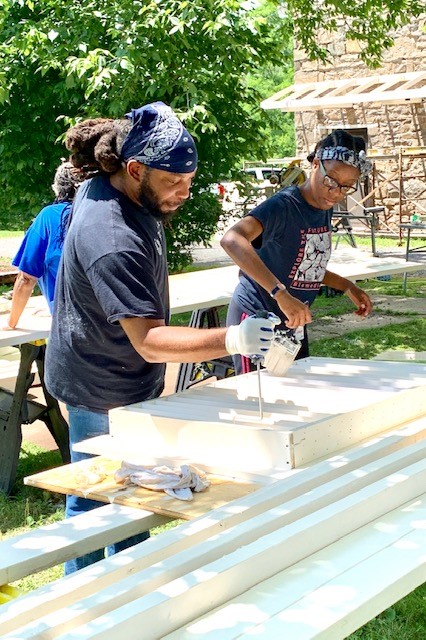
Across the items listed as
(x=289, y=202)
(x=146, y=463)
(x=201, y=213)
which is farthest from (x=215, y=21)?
(x=146, y=463)

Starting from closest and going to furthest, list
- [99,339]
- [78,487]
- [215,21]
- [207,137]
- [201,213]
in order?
[78,487]
[99,339]
[215,21]
[207,137]
[201,213]

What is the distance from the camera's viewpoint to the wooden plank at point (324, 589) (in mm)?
1795

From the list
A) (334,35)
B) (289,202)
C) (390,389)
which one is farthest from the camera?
(334,35)

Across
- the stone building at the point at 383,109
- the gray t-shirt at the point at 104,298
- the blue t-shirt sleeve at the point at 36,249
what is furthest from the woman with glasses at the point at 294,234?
the stone building at the point at 383,109

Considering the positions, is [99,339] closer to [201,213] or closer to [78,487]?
[78,487]

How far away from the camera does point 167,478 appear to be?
2596 millimetres

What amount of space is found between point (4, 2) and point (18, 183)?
240 cm

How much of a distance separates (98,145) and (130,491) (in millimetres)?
1085

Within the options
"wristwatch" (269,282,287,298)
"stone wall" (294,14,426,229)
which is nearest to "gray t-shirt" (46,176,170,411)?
"wristwatch" (269,282,287,298)

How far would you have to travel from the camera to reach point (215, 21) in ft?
27.1

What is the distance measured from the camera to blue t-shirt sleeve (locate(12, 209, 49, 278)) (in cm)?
498

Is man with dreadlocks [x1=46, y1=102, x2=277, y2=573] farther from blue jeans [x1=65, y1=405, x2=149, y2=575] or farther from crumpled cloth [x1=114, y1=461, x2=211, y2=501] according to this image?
crumpled cloth [x1=114, y1=461, x2=211, y2=501]

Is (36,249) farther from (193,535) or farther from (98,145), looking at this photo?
(193,535)

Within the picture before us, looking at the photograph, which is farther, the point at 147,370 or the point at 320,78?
the point at 320,78
